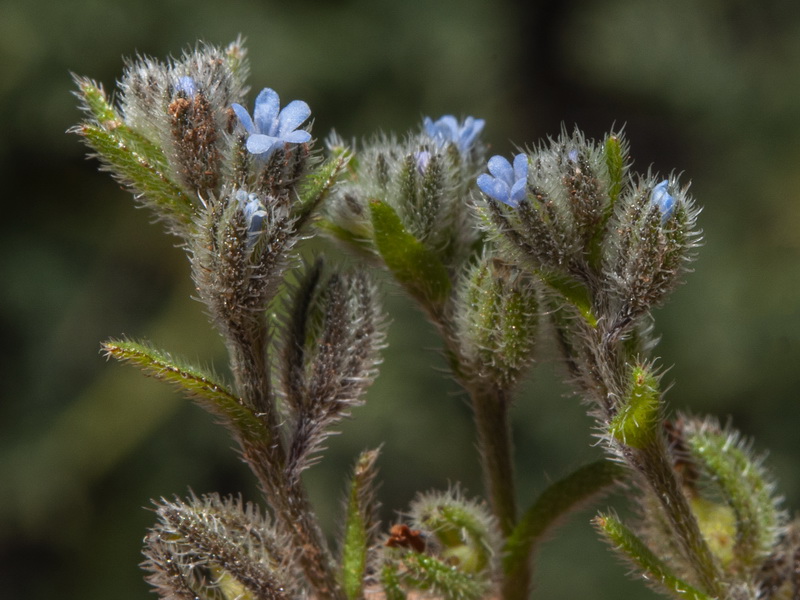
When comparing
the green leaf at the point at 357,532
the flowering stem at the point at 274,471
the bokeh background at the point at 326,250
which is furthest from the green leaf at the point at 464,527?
the bokeh background at the point at 326,250

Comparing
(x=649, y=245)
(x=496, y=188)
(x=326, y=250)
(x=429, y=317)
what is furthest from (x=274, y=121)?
(x=326, y=250)

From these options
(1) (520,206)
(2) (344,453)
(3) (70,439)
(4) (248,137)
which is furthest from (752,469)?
(3) (70,439)

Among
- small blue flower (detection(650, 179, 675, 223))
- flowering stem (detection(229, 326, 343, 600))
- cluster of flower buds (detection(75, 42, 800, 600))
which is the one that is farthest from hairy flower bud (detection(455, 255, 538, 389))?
flowering stem (detection(229, 326, 343, 600))

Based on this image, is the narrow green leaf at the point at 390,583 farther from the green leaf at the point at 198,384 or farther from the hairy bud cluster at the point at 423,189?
the hairy bud cluster at the point at 423,189

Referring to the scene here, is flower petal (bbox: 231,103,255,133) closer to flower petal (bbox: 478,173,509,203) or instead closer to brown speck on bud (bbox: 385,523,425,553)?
flower petal (bbox: 478,173,509,203)

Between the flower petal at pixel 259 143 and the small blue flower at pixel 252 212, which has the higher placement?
the flower petal at pixel 259 143

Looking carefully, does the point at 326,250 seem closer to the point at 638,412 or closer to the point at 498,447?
the point at 498,447
